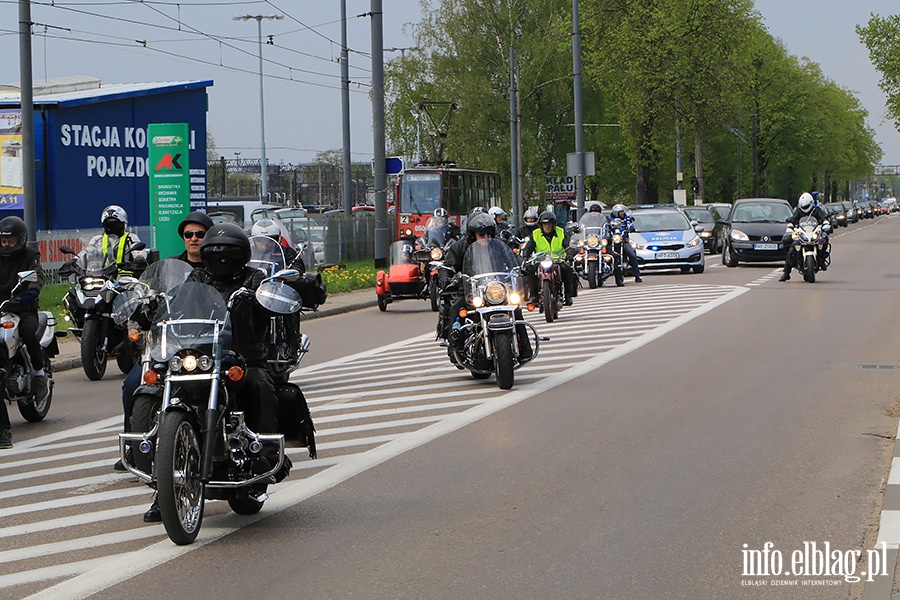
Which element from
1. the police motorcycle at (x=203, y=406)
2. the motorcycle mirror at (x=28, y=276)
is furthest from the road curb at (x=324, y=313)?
the police motorcycle at (x=203, y=406)

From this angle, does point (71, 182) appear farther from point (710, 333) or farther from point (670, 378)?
point (670, 378)

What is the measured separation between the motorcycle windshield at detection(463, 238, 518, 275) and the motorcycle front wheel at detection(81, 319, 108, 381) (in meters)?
4.11

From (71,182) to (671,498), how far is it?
2825 centimetres

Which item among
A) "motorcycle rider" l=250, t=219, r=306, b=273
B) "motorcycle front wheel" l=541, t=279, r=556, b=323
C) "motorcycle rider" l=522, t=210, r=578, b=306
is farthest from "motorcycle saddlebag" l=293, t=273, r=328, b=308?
"motorcycle front wheel" l=541, t=279, r=556, b=323

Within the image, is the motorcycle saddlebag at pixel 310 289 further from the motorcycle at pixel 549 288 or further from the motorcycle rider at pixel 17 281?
the motorcycle at pixel 549 288

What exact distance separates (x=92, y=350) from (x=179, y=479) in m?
8.52

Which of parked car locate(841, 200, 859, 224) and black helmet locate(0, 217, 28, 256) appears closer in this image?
black helmet locate(0, 217, 28, 256)

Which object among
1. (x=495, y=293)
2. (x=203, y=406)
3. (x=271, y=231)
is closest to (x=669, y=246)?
(x=495, y=293)

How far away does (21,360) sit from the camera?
37.7 ft

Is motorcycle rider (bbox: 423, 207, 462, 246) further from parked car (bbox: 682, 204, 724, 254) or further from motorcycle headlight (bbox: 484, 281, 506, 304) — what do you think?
parked car (bbox: 682, 204, 724, 254)

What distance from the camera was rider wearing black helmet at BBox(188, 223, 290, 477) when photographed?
7.19 metres

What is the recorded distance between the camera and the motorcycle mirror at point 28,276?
424 inches

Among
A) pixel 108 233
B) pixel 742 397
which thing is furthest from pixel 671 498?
pixel 108 233

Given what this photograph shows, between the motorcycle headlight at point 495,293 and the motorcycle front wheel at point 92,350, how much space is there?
4360mm
